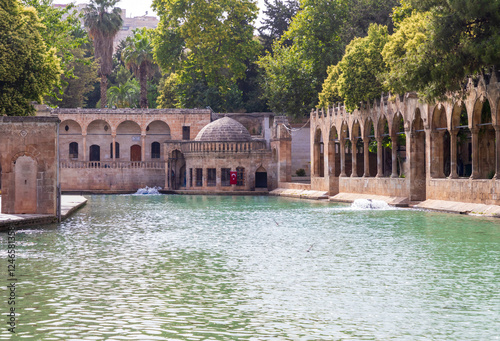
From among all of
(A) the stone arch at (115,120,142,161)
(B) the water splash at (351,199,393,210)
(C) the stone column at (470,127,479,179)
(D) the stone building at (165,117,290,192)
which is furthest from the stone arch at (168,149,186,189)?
(C) the stone column at (470,127,479,179)

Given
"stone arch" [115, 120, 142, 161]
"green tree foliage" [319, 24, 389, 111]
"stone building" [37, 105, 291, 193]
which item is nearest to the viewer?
"green tree foliage" [319, 24, 389, 111]

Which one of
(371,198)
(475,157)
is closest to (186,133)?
(371,198)

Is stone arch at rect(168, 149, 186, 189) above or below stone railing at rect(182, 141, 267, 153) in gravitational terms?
below

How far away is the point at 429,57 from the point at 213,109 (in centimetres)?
4267

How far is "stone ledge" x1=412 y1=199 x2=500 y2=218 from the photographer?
89.8 ft

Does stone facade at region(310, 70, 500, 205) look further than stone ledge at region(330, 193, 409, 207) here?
No

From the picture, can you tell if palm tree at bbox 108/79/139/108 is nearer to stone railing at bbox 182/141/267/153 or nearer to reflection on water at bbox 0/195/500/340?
stone railing at bbox 182/141/267/153

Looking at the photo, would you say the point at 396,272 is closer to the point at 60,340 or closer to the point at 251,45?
the point at 60,340

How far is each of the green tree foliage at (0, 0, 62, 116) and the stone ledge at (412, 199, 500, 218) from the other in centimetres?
1720

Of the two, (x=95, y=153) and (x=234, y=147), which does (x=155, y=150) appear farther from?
(x=234, y=147)

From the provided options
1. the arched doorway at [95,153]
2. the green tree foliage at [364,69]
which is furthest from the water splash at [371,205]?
the arched doorway at [95,153]

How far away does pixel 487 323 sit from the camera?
10141 mm

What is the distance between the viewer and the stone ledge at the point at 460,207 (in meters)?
27.4

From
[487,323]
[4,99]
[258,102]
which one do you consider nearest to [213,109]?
→ [258,102]
